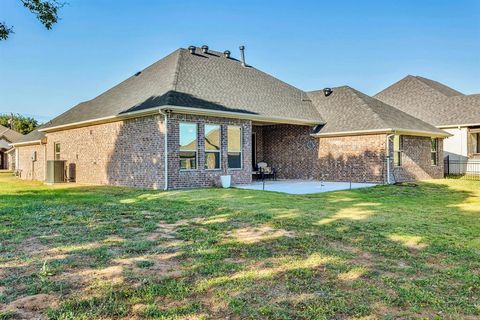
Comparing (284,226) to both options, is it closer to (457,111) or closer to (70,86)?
(457,111)

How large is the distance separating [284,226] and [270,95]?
1413 centimetres

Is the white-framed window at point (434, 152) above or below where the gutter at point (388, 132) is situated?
below

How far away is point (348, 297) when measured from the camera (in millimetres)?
3895

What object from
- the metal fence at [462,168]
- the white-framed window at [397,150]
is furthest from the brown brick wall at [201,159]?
the metal fence at [462,168]

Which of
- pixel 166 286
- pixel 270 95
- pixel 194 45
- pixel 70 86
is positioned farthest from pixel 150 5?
pixel 70 86

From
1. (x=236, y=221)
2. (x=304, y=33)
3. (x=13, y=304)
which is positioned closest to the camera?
(x=13, y=304)

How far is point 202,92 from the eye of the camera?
17125 mm

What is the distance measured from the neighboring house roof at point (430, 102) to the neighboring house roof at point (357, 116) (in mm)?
3722

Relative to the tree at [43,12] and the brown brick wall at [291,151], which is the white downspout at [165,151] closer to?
the tree at [43,12]

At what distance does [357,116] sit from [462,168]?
9.63 m

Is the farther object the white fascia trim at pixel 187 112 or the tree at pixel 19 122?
the tree at pixel 19 122

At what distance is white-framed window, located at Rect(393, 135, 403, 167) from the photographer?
62.6 ft

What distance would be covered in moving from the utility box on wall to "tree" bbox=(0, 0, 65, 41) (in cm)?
774

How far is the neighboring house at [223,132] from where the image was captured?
15602 millimetres
